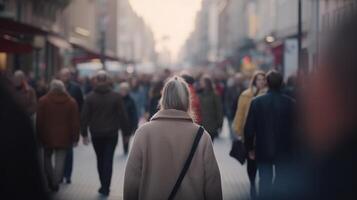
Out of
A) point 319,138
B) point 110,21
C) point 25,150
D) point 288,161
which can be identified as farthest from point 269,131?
point 110,21

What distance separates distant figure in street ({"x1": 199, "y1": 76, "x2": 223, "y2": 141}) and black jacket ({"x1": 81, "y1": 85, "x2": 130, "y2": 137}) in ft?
5.64

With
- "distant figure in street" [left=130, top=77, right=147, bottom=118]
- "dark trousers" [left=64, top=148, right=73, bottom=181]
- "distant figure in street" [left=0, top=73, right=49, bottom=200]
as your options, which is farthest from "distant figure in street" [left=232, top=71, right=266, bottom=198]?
"distant figure in street" [left=130, top=77, right=147, bottom=118]

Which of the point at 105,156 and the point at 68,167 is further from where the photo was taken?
the point at 68,167

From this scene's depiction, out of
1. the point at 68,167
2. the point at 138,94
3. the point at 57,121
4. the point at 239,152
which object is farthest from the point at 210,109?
the point at 138,94

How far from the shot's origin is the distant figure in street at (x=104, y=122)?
1188cm

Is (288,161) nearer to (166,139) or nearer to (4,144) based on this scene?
(166,139)

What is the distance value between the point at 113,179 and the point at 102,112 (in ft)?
7.20

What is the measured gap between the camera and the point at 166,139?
19.0 feet

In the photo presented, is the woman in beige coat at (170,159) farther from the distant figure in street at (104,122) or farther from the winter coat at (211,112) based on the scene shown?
the winter coat at (211,112)

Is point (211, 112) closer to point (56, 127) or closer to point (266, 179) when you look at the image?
point (56, 127)

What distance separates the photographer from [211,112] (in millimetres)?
14188

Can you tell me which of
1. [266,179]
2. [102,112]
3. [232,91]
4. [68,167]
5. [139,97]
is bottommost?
[68,167]

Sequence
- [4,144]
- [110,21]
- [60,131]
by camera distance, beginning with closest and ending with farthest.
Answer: [4,144], [60,131], [110,21]

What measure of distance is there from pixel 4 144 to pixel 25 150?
0.23 feet
